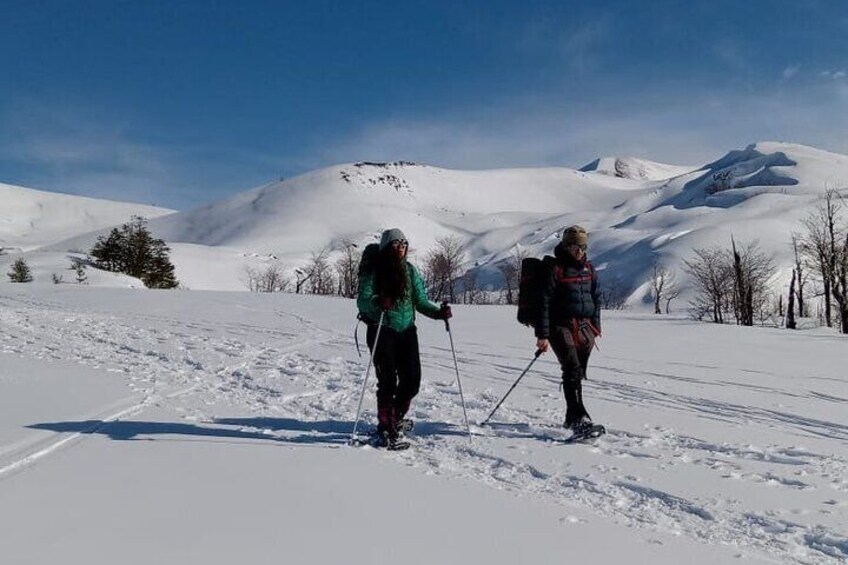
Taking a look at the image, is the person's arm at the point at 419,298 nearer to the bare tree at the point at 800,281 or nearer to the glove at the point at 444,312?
the glove at the point at 444,312

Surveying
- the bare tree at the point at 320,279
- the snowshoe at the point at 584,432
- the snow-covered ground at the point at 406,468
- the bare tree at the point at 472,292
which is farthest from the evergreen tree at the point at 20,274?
the snowshoe at the point at 584,432

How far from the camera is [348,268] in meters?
90.9

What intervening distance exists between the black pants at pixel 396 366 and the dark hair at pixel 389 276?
327 mm

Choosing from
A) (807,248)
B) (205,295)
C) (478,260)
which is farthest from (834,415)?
(478,260)

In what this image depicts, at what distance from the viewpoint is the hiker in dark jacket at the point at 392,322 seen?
19.9 ft

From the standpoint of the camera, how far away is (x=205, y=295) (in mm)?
28031

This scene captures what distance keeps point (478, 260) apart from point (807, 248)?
109 meters

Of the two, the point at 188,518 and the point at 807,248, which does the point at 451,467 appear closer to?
the point at 188,518

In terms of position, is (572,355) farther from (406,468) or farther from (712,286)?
(712,286)

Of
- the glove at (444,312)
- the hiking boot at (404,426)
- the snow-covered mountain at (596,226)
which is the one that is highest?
the snow-covered mountain at (596,226)

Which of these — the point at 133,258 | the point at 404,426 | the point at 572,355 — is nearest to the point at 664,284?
the point at 133,258

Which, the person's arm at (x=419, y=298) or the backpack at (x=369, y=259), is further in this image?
the person's arm at (x=419, y=298)

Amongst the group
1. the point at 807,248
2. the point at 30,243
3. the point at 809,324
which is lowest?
the point at 809,324

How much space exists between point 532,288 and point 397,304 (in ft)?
4.20
